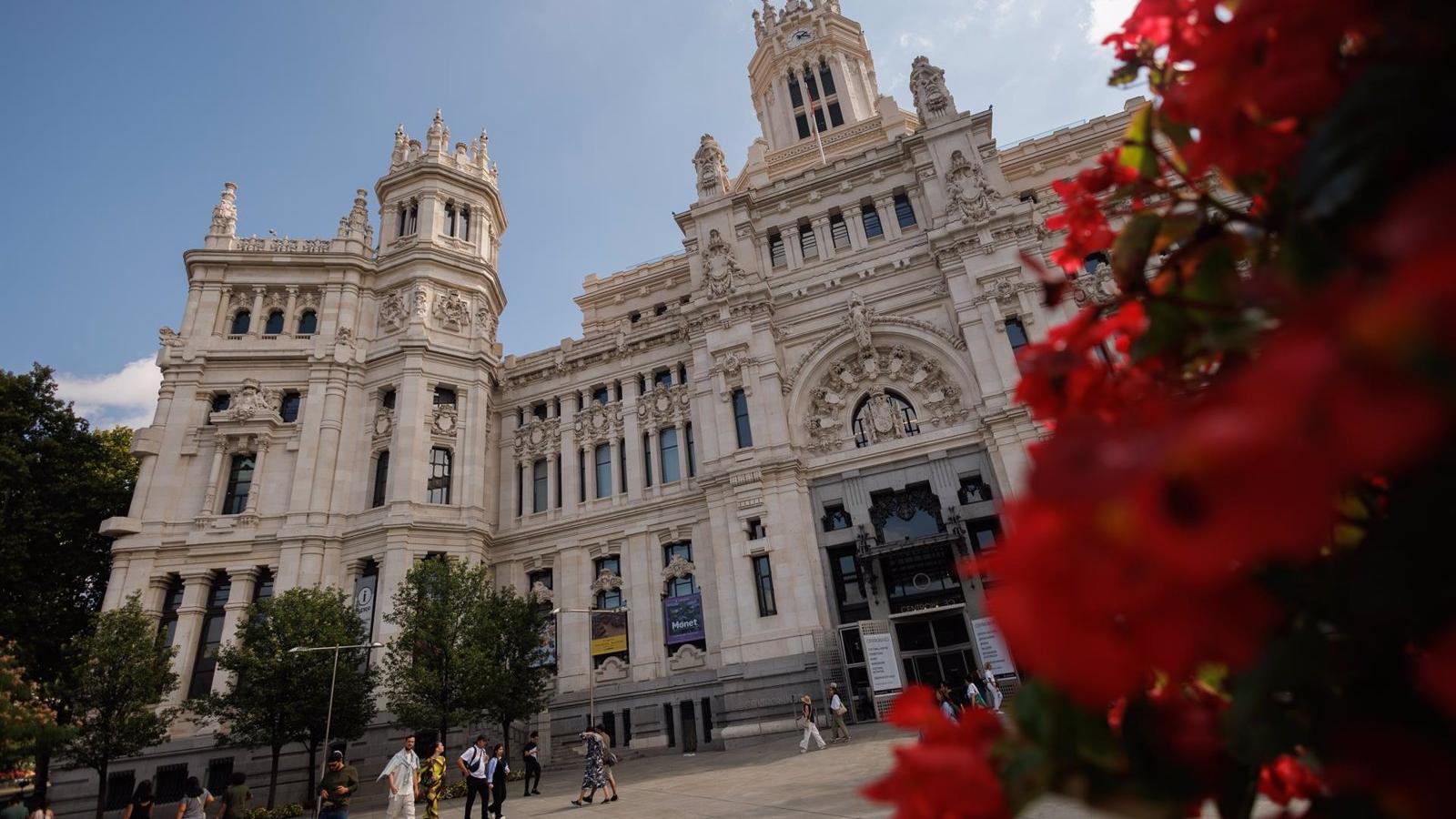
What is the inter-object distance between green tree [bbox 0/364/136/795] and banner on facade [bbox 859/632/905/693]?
26190mm

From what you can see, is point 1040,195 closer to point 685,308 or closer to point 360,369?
point 685,308

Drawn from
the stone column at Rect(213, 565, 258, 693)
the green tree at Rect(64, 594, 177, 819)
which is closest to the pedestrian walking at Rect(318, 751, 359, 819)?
the green tree at Rect(64, 594, 177, 819)

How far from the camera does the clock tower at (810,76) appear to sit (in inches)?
1713

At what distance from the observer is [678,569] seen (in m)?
25.9

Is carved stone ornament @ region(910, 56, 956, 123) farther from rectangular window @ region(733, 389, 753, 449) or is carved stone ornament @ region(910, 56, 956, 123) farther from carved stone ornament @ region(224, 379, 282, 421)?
carved stone ornament @ region(224, 379, 282, 421)

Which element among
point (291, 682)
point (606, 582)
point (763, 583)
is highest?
point (606, 582)

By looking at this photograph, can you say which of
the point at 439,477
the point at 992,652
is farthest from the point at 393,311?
the point at 992,652

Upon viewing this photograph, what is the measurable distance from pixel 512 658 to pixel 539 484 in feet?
30.8

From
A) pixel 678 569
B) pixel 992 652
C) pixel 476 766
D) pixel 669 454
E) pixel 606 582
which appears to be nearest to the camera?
pixel 476 766

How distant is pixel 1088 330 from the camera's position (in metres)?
1.33

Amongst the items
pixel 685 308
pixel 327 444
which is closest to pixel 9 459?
pixel 327 444

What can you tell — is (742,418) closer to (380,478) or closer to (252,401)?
(380,478)

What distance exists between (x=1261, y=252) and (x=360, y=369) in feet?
108

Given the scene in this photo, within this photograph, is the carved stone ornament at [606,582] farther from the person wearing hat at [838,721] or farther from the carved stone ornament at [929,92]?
the carved stone ornament at [929,92]
